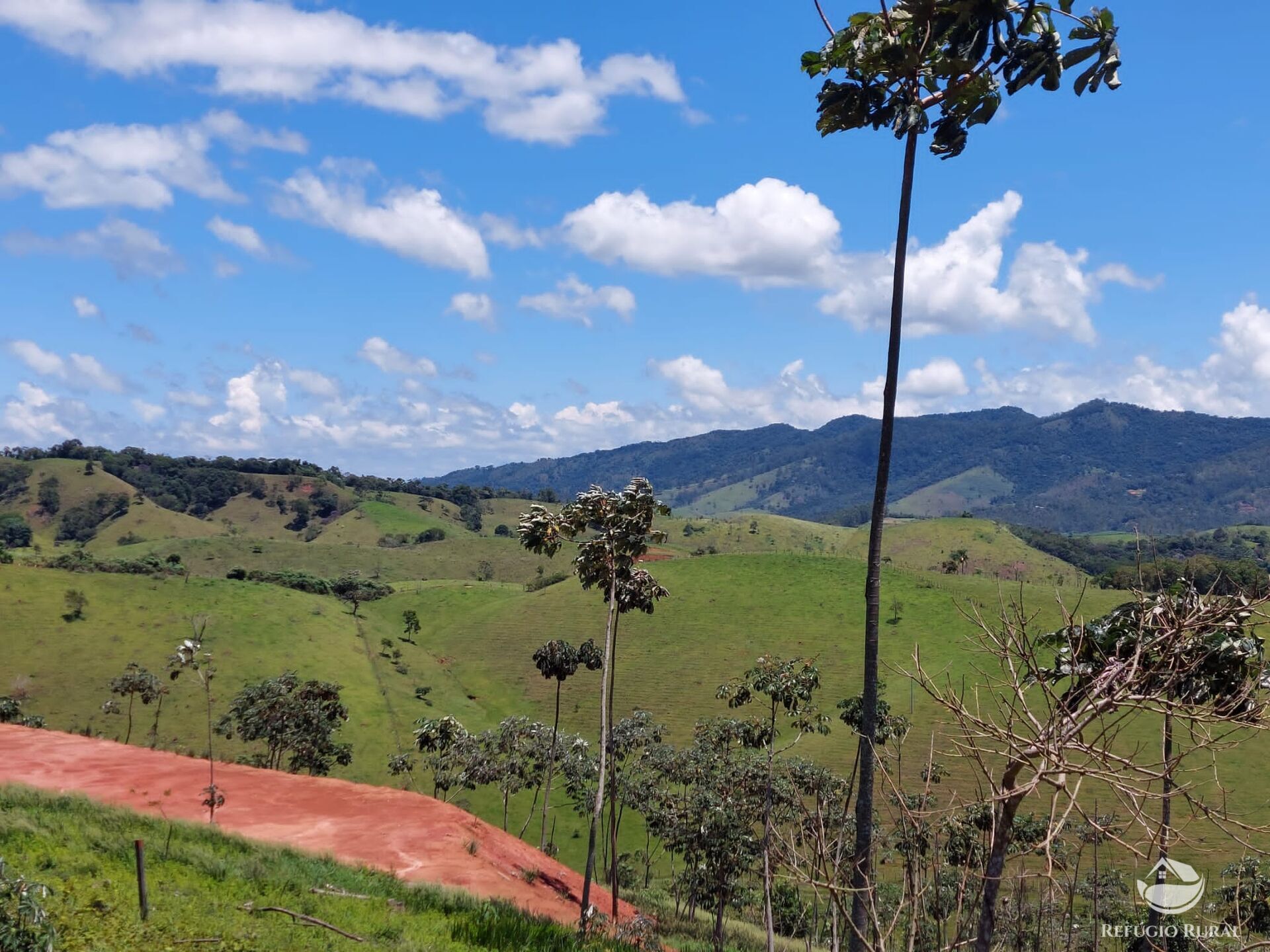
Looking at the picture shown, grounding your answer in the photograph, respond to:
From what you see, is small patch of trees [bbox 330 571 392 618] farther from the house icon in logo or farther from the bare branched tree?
the bare branched tree

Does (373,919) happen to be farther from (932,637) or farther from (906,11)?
(932,637)

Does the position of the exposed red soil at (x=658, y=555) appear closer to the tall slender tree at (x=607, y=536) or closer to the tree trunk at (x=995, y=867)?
the tall slender tree at (x=607, y=536)

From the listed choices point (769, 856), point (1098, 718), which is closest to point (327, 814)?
point (769, 856)

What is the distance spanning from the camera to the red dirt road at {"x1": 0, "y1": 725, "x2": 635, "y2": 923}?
28.5m

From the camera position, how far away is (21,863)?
698 inches

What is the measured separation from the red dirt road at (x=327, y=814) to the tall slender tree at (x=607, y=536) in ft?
12.4

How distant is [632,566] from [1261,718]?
25.6 metres

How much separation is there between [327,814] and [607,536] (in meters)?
15.8

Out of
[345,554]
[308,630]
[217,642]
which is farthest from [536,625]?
[345,554]

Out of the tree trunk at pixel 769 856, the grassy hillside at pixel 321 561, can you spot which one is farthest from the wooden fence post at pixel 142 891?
the grassy hillside at pixel 321 561

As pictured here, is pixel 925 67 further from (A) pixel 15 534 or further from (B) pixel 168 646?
(A) pixel 15 534

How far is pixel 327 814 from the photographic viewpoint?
110 ft

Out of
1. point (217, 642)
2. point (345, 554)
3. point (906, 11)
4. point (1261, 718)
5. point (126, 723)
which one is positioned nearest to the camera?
point (1261, 718)

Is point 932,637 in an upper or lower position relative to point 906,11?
lower
